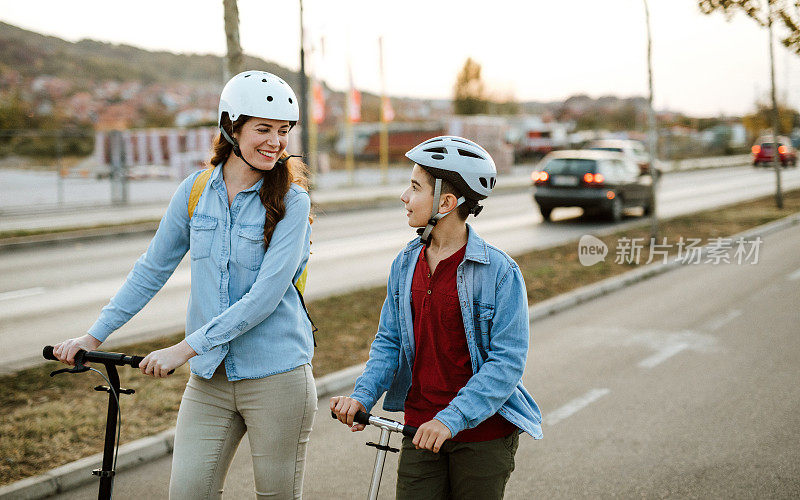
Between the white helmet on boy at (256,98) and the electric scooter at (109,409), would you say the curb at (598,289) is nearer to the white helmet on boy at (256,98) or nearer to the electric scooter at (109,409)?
the white helmet on boy at (256,98)

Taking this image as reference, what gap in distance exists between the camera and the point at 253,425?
8.89 ft

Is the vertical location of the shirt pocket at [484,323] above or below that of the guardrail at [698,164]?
below

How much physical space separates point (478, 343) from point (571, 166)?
16806 millimetres

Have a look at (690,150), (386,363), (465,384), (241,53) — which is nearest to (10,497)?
(386,363)

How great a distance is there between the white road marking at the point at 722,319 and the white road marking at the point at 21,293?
8.23 metres

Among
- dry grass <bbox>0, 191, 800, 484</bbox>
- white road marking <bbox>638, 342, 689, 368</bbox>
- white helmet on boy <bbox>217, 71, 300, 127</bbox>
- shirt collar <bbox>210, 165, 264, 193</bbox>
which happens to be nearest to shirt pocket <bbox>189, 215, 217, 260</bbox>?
shirt collar <bbox>210, 165, 264, 193</bbox>

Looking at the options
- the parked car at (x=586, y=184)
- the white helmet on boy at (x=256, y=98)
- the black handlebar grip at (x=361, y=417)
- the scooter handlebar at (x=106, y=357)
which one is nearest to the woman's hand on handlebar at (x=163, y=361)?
the scooter handlebar at (x=106, y=357)

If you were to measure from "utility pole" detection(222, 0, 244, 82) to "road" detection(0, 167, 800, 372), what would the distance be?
252cm

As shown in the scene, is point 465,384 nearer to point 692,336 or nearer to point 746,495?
point 746,495

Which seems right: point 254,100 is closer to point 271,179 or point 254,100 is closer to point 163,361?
point 271,179

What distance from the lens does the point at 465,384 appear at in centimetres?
261

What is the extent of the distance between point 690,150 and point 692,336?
6660cm

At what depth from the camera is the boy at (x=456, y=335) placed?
2.52 metres

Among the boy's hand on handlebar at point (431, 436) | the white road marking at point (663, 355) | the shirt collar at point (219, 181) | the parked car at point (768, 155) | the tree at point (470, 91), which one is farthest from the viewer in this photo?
the tree at point (470, 91)
